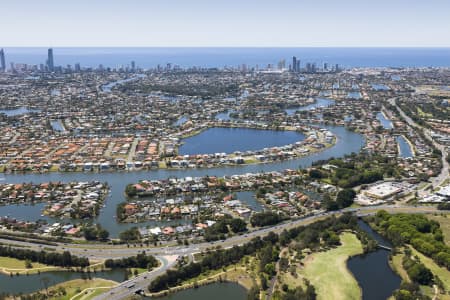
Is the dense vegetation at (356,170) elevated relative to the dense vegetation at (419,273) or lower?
elevated

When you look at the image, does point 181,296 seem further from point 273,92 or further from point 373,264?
point 273,92

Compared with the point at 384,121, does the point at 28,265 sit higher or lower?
lower

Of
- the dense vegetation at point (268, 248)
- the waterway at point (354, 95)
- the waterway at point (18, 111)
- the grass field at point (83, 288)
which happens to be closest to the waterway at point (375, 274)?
the dense vegetation at point (268, 248)

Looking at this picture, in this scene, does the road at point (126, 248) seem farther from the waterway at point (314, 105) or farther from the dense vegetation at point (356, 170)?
the waterway at point (314, 105)

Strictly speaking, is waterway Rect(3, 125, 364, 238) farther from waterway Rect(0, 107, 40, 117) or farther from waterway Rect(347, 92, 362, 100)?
waterway Rect(347, 92, 362, 100)

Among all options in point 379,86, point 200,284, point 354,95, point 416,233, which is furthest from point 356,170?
point 379,86

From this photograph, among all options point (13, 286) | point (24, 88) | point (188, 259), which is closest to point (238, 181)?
point (188, 259)

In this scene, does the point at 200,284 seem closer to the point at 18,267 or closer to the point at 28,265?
the point at 28,265
